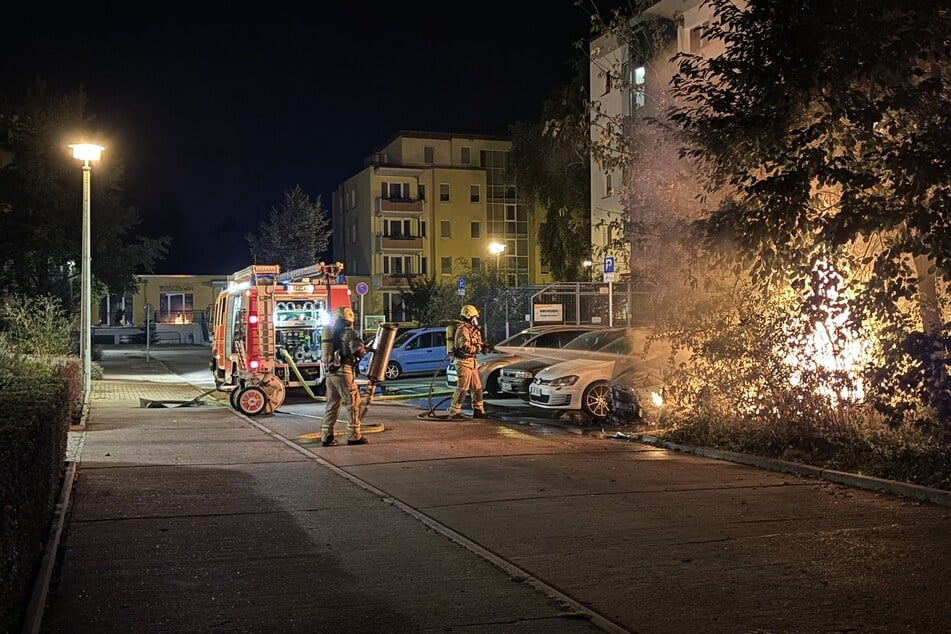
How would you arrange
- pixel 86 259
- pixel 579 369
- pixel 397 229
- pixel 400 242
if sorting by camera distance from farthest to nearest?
pixel 397 229 → pixel 400 242 → pixel 86 259 → pixel 579 369

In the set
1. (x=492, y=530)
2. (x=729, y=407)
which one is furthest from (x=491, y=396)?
(x=492, y=530)

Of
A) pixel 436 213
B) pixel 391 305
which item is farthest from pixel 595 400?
pixel 436 213

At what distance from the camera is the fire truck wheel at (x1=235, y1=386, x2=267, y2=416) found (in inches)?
667

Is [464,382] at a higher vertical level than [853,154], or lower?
lower

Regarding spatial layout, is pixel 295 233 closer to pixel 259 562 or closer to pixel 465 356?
pixel 465 356

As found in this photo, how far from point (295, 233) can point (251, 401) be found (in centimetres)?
4564

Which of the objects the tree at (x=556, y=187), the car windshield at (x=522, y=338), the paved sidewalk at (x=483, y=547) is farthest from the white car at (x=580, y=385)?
the tree at (x=556, y=187)

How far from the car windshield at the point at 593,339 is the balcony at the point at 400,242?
4301 cm

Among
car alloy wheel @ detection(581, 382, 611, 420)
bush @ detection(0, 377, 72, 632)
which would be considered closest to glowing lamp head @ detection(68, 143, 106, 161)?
car alloy wheel @ detection(581, 382, 611, 420)

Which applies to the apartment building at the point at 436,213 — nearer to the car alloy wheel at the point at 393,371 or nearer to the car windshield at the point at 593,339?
the car alloy wheel at the point at 393,371

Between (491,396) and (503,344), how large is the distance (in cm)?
253

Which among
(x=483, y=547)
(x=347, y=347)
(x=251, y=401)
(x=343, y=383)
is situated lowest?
(x=483, y=547)

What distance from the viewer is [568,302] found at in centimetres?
3080

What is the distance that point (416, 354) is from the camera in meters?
27.1
